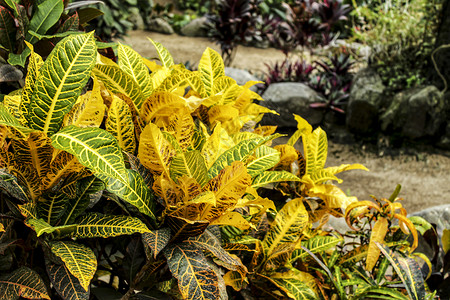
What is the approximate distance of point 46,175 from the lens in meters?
0.92

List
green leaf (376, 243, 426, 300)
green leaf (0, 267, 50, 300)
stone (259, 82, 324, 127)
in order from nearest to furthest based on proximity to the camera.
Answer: green leaf (0, 267, 50, 300) → green leaf (376, 243, 426, 300) → stone (259, 82, 324, 127)

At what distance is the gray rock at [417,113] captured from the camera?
6.04 metres

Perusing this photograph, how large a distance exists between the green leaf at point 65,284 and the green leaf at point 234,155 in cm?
40

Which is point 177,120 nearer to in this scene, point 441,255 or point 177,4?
point 441,255

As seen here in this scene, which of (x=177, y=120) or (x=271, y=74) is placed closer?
(x=177, y=120)

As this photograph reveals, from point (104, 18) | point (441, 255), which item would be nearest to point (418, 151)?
point (441, 255)

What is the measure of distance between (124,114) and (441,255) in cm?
162

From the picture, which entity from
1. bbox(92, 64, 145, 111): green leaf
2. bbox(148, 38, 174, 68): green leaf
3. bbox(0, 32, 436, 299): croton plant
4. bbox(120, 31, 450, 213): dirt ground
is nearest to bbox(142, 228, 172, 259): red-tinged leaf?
bbox(0, 32, 436, 299): croton plant

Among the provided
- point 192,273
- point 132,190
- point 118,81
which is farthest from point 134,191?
point 118,81

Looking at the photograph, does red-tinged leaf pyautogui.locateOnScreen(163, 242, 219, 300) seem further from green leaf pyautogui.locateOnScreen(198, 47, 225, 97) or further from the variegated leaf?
green leaf pyautogui.locateOnScreen(198, 47, 225, 97)

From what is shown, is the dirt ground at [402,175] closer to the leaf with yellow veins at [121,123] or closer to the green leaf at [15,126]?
the leaf with yellow veins at [121,123]

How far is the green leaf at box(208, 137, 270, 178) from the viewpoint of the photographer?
1.06 meters

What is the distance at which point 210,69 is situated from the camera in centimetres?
140

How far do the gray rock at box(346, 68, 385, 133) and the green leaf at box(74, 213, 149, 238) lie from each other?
5.98 meters
